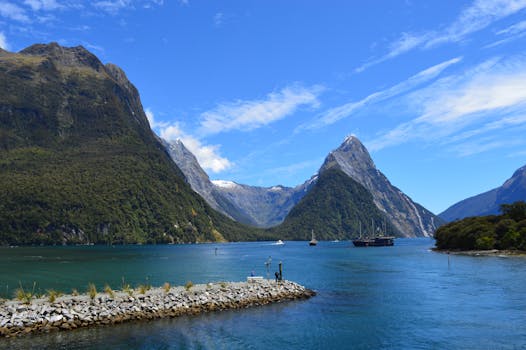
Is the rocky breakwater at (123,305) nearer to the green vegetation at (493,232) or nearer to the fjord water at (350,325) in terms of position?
the fjord water at (350,325)

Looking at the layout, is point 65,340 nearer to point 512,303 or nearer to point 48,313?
point 48,313

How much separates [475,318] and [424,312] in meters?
6.23

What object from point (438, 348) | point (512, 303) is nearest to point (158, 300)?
point (438, 348)

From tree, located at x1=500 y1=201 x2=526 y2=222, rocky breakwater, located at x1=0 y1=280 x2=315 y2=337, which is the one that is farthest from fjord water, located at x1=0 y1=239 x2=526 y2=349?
tree, located at x1=500 y1=201 x2=526 y2=222

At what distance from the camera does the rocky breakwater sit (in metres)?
42.8

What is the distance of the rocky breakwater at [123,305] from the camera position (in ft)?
141

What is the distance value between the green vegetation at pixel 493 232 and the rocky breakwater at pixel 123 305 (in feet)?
412

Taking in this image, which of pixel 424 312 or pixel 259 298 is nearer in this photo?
pixel 424 312

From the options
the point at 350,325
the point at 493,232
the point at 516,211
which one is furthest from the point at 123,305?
the point at 516,211

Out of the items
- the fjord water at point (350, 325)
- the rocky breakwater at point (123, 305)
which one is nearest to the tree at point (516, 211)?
the fjord water at point (350, 325)

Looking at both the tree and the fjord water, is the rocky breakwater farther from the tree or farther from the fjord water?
the tree

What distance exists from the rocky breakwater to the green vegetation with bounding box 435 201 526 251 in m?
126

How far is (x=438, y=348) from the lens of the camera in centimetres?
3772

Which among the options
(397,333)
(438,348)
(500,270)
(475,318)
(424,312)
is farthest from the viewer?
(500,270)
